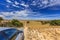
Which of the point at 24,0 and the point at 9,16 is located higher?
the point at 24,0

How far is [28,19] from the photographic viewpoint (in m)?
3.14

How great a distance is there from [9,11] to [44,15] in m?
0.73

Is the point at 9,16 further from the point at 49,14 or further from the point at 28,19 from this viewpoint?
the point at 49,14

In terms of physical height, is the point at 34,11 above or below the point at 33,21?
above

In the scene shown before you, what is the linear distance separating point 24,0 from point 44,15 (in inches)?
20.4

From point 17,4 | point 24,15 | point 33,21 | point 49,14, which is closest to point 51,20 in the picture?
point 49,14

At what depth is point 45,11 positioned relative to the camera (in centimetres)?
319

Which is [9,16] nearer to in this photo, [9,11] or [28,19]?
[9,11]

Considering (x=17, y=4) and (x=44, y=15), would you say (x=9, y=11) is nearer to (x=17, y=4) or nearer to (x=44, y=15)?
(x=17, y=4)

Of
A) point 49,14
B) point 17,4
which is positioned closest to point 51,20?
point 49,14

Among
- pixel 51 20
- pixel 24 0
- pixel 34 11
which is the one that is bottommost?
pixel 51 20

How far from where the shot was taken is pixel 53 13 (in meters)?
3.18

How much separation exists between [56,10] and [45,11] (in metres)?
0.23

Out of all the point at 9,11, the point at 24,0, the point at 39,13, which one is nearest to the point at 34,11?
the point at 39,13
